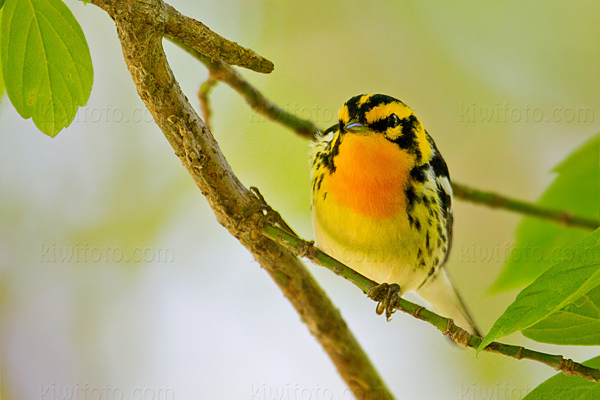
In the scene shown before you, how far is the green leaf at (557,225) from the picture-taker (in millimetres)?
1659

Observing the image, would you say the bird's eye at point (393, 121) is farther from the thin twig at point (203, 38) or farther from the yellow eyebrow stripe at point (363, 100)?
the thin twig at point (203, 38)

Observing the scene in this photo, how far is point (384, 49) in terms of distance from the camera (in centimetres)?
300

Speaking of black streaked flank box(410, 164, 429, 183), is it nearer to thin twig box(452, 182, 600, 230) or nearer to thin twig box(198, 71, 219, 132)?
thin twig box(452, 182, 600, 230)

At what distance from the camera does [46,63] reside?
0.99 metres

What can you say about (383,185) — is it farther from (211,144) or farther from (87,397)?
(87,397)

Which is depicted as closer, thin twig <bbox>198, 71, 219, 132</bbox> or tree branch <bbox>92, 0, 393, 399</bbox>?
tree branch <bbox>92, 0, 393, 399</bbox>

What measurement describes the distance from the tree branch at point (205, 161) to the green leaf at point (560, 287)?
592mm

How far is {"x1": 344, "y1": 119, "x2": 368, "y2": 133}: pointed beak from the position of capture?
5.63 ft

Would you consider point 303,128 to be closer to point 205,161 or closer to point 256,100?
point 256,100

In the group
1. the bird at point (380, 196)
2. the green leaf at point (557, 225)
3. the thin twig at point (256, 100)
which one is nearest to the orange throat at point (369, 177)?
the bird at point (380, 196)

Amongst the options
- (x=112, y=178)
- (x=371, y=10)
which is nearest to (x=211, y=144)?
(x=112, y=178)

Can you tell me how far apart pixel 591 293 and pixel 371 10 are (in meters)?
2.24

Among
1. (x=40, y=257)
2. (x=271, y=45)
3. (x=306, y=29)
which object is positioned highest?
(x=306, y=29)

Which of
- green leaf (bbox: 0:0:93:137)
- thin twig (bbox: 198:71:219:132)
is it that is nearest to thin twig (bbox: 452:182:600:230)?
thin twig (bbox: 198:71:219:132)
